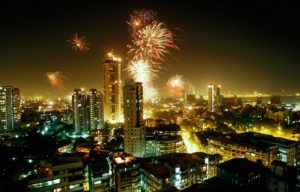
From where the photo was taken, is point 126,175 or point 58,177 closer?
point 58,177

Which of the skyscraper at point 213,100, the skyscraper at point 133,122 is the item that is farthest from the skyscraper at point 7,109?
the skyscraper at point 213,100

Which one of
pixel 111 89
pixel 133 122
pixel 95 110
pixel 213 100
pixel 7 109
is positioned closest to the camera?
pixel 133 122

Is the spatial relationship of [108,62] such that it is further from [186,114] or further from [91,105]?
[186,114]

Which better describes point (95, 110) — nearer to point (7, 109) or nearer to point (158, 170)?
point (7, 109)

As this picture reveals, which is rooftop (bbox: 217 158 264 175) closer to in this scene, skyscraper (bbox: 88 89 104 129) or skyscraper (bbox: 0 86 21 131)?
skyscraper (bbox: 88 89 104 129)

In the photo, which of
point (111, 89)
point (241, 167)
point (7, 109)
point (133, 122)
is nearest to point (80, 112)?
point (111, 89)

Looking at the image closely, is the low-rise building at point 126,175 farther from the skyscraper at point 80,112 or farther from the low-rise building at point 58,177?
the skyscraper at point 80,112

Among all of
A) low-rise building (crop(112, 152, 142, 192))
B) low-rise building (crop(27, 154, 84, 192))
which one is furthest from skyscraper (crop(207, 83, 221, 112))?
low-rise building (crop(27, 154, 84, 192))
